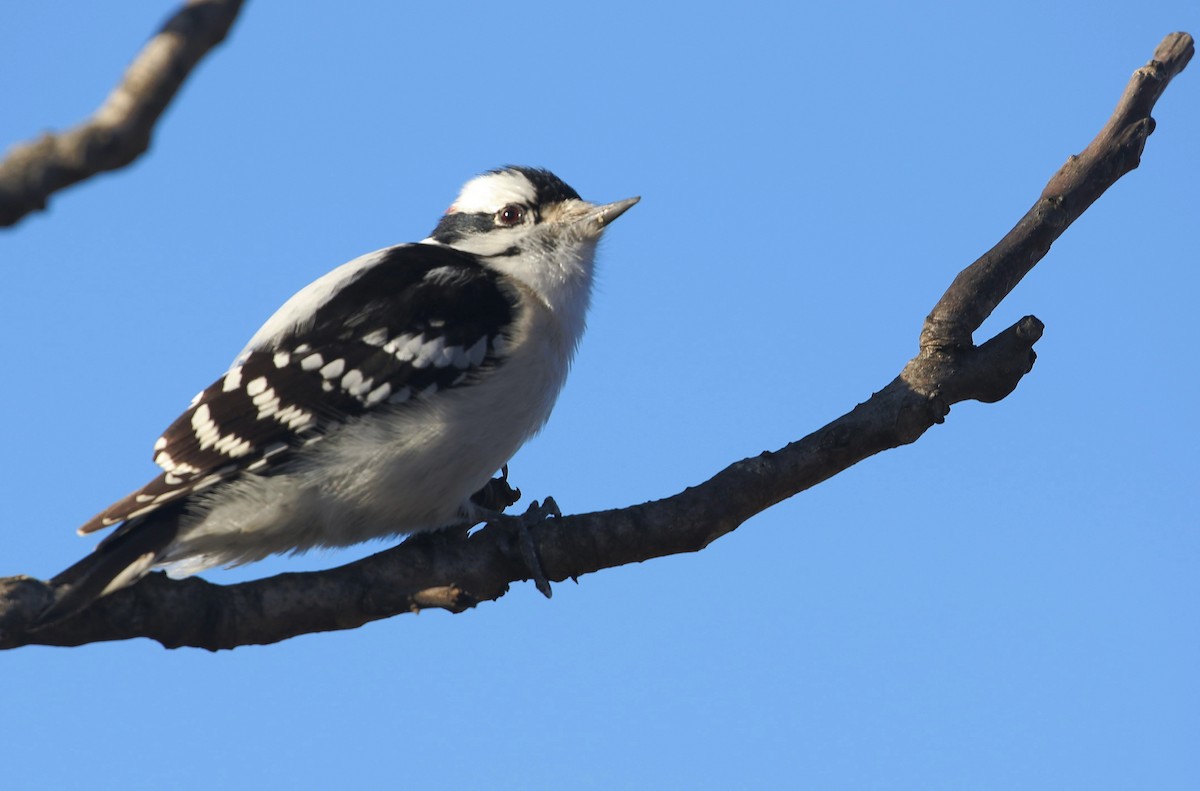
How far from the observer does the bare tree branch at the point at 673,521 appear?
4703mm

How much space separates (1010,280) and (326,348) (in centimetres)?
295

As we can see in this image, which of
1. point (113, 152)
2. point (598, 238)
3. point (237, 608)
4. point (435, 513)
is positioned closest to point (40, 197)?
point (113, 152)

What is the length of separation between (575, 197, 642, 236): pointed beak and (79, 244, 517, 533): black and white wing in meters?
0.74

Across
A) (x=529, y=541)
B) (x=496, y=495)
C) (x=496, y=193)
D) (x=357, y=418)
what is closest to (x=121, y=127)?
(x=529, y=541)

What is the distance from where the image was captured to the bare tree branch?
4.70 meters

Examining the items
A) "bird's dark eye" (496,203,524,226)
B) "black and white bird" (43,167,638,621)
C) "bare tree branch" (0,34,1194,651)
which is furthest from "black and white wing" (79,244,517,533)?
"bird's dark eye" (496,203,524,226)

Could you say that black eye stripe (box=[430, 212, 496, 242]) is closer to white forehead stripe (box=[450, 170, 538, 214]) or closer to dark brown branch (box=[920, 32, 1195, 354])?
white forehead stripe (box=[450, 170, 538, 214])

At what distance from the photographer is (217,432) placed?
17.8 feet

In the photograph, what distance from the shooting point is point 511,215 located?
689cm

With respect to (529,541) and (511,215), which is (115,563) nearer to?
(529,541)

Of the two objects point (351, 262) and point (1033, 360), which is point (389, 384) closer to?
point (351, 262)

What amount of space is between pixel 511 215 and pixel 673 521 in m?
2.42

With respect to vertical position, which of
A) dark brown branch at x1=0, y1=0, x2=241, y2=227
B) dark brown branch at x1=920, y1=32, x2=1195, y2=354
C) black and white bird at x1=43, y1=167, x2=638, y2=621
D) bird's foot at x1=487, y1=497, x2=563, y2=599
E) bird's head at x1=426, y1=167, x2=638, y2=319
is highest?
bird's head at x1=426, y1=167, x2=638, y2=319

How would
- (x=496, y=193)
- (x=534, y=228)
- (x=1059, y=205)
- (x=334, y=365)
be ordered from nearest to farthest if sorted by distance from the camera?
(x=1059, y=205) < (x=334, y=365) < (x=534, y=228) < (x=496, y=193)
